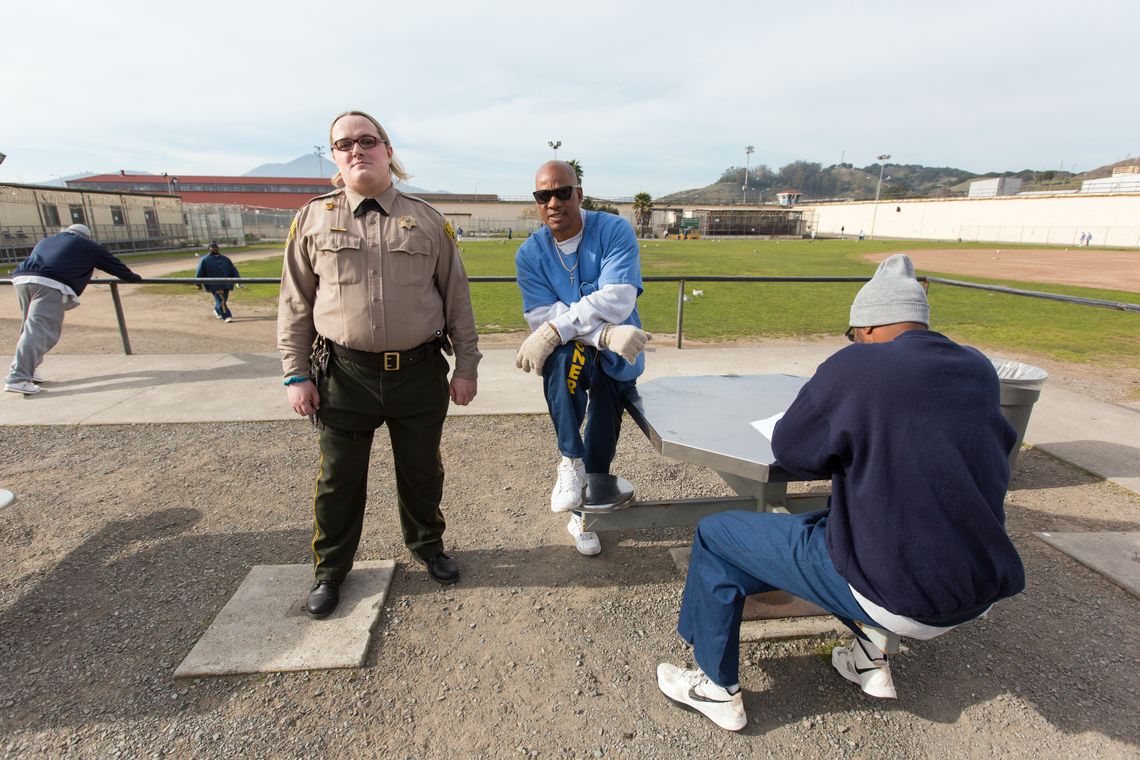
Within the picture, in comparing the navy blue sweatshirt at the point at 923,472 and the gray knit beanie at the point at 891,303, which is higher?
the gray knit beanie at the point at 891,303

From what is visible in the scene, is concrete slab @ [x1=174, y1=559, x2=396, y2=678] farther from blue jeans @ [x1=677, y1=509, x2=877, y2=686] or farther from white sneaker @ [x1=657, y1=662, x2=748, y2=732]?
blue jeans @ [x1=677, y1=509, x2=877, y2=686]

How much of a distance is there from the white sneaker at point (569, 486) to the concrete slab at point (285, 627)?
34.0 inches

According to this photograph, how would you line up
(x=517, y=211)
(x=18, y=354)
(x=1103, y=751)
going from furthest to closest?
1. (x=517, y=211)
2. (x=18, y=354)
3. (x=1103, y=751)

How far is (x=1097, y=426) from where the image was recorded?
15.5 feet

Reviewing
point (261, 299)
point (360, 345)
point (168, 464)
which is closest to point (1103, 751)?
point (360, 345)

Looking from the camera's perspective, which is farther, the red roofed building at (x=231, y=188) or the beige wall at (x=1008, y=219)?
the red roofed building at (x=231, y=188)

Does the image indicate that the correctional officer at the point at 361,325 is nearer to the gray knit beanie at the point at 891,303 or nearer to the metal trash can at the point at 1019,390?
the gray knit beanie at the point at 891,303

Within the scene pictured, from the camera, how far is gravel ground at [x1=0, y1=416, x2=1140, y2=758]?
6.41ft

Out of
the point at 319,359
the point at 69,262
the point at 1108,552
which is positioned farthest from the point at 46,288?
the point at 1108,552

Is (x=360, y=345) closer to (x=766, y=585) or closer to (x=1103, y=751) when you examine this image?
(x=766, y=585)

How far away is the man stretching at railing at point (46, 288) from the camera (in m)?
5.63

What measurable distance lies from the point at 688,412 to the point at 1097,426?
4143mm

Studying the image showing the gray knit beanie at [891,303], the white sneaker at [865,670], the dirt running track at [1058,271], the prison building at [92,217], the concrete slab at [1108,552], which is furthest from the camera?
the prison building at [92,217]

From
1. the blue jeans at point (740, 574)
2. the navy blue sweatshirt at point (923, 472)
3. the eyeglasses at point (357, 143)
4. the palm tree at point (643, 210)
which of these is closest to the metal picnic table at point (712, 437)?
the blue jeans at point (740, 574)
